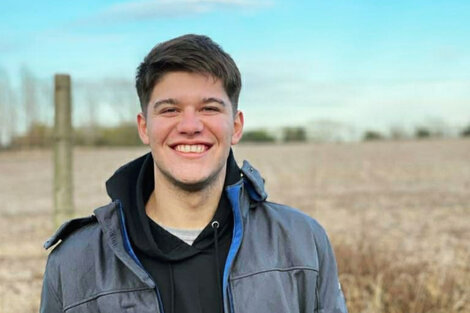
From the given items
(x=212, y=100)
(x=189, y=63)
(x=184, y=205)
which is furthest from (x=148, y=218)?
(x=189, y=63)

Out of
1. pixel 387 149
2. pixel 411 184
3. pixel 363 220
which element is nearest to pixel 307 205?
pixel 363 220

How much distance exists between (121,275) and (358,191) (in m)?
12.3

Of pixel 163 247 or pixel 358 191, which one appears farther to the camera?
pixel 358 191

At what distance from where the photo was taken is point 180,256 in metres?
2.56

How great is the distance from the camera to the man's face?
262 cm

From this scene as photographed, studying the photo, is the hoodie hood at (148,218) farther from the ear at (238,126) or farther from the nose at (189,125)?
the nose at (189,125)

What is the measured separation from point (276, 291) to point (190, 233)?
1.37ft

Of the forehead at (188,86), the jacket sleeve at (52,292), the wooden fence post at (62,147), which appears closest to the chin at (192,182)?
the forehead at (188,86)

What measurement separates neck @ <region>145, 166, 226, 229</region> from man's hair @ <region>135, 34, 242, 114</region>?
345mm

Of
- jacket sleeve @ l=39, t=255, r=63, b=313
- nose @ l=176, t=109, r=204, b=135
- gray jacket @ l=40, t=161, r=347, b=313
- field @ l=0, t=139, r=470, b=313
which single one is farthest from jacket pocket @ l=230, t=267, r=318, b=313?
field @ l=0, t=139, r=470, b=313

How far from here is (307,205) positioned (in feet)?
38.7

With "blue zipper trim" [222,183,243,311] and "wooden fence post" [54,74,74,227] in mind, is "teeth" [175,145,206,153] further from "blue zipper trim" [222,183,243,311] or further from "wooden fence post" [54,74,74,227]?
"wooden fence post" [54,74,74,227]

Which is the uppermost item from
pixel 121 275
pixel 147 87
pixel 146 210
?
pixel 147 87

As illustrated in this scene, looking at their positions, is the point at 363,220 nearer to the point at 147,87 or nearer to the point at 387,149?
the point at 147,87
